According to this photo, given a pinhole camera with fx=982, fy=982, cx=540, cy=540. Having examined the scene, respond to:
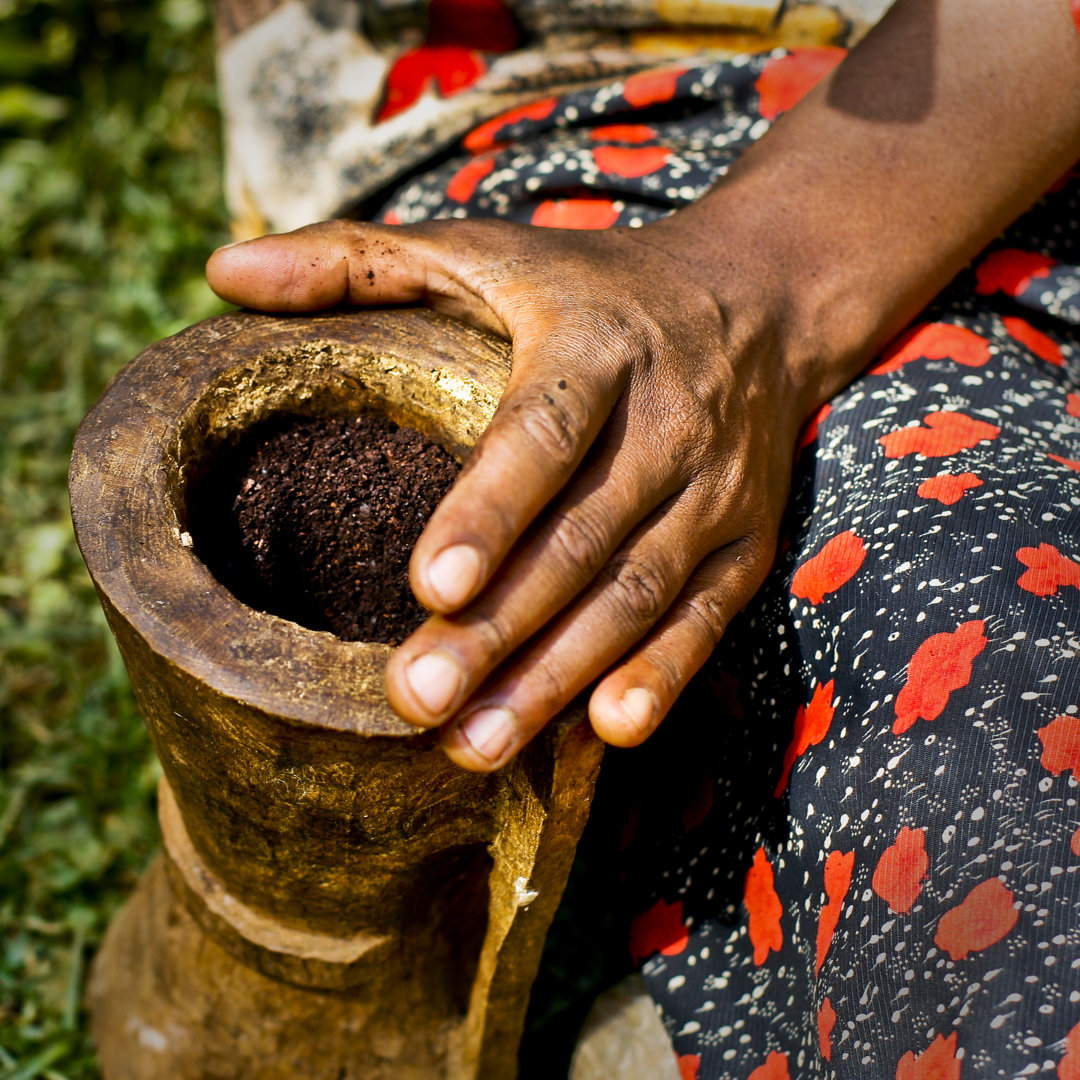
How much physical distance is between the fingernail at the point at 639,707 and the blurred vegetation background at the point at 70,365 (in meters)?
1.66

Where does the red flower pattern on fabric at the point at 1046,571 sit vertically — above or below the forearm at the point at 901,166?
below

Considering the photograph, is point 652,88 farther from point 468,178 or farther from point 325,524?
point 325,524

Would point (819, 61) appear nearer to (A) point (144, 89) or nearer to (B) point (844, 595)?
(B) point (844, 595)

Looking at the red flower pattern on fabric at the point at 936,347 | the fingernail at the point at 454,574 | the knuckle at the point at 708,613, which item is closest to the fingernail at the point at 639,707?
the knuckle at the point at 708,613

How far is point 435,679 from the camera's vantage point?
1049 millimetres

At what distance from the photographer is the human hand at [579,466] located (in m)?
1.08

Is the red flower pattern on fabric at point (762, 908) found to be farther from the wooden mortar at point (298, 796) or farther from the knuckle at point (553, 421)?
the knuckle at point (553, 421)

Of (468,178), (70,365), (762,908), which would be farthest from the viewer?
(70,365)

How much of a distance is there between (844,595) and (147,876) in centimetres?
152

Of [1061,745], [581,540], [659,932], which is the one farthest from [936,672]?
[659,932]

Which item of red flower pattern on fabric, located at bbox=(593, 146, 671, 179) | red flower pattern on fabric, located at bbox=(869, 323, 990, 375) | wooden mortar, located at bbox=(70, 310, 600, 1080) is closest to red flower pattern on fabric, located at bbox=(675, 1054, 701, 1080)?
wooden mortar, located at bbox=(70, 310, 600, 1080)

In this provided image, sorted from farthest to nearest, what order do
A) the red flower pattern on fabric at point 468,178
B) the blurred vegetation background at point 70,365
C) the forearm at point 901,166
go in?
the blurred vegetation background at point 70,365 < the red flower pattern on fabric at point 468,178 < the forearm at point 901,166

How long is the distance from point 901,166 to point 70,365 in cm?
272

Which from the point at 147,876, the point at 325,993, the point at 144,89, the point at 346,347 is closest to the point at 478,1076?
the point at 325,993
